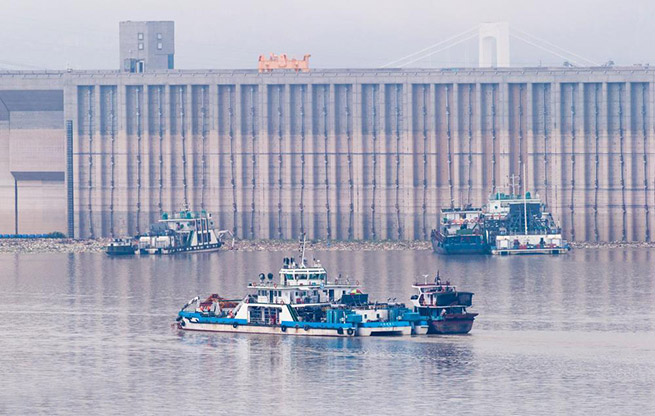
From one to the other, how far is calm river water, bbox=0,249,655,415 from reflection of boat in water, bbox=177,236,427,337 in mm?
1289

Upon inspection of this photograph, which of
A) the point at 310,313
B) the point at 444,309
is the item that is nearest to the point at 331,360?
the point at 310,313

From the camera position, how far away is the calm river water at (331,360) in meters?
79.5

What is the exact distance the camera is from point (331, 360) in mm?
91625

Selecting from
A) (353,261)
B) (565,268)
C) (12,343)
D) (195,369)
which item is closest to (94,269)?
(353,261)

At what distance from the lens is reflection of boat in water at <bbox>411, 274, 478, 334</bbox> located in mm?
102438

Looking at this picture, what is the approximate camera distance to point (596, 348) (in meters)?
97.6

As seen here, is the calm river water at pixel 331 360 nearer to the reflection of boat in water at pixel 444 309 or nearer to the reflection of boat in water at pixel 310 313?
the reflection of boat in water at pixel 310 313

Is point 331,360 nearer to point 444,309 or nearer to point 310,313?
point 310,313

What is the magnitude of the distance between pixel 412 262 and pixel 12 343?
3350 inches

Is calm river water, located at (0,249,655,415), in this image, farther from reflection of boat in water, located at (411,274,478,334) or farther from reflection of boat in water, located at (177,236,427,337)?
reflection of boat in water, located at (411,274,478,334)

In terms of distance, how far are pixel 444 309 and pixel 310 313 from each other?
8763 mm

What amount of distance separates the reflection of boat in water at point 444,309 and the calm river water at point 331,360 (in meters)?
1.45

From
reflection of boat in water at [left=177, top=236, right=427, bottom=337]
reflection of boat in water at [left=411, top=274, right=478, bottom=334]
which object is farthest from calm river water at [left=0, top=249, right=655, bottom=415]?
reflection of boat in water at [left=411, top=274, right=478, bottom=334]

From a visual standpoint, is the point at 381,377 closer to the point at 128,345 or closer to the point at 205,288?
the point at 128,345
